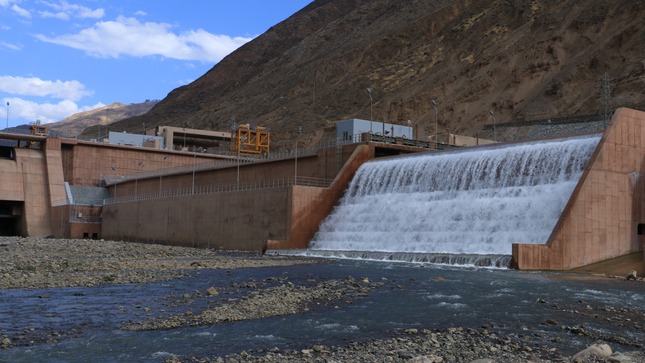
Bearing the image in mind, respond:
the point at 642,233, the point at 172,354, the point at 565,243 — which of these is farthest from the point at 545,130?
the point at 172,354

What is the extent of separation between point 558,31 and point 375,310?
2677 inches

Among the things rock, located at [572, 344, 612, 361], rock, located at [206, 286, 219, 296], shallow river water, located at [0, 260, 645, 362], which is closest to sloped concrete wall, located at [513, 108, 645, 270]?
shallow river water, located at [0, 260, 645, 362]

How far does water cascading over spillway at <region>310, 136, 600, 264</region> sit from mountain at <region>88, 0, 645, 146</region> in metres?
14.3

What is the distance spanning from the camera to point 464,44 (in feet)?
293

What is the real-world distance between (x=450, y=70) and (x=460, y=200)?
53112mm

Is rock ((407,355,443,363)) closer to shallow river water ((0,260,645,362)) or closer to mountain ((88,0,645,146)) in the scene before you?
shallow river water ((0,260,645,362))

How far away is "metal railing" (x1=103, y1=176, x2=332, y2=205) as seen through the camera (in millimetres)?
48156

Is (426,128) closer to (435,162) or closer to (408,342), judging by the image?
(435,162)

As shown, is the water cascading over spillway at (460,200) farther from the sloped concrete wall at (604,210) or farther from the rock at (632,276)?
the rock at (632,276)

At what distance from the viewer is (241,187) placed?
177 feet

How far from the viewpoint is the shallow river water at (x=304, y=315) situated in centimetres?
1183

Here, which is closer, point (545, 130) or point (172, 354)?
point (172, 354)

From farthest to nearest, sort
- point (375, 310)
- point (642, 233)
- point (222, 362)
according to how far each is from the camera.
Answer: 1. point (642, 233)
2. point (375, 310)
3. point (222, 362)

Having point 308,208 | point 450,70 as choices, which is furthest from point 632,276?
point 450,70
